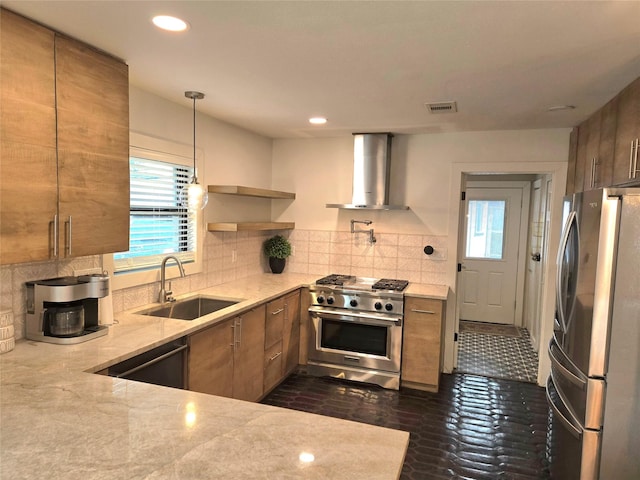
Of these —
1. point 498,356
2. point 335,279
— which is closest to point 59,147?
point 335,279

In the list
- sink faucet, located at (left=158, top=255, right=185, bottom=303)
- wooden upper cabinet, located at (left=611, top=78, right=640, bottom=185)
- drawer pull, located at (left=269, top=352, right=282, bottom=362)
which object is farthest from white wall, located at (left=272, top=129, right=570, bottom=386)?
sink faucet, located at (left=158, top=255, right=185, bottom=303)

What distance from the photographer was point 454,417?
3.34 meters

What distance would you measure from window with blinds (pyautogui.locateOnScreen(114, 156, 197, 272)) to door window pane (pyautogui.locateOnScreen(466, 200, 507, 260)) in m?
4.29

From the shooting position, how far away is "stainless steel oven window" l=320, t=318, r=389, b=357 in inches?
152

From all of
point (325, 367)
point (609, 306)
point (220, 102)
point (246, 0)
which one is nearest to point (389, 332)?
point (325, 367)

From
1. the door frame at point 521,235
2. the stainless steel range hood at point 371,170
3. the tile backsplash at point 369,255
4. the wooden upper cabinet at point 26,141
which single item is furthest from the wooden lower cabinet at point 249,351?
the door frame at point 521,235

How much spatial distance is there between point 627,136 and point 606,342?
1244 millimetres

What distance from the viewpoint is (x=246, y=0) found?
5.28 ft

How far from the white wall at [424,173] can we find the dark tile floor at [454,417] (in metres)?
0.52

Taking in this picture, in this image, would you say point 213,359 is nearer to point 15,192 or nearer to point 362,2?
point 15,192

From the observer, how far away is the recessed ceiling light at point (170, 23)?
178 cm

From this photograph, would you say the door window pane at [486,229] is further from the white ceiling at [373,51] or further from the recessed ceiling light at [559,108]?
the recessed ceiling light at [559,108]

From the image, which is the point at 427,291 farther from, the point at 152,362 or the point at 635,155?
the point at 152,362

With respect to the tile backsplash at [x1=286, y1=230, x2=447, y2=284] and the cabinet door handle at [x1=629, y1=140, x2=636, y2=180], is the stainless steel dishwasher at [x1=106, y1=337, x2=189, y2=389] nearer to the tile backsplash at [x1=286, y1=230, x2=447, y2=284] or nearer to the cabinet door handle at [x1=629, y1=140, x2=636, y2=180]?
the tile backsplash at [x1=286, y1=230, x2=447, y2=284]
